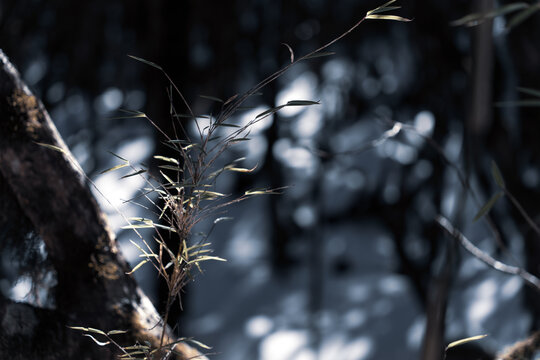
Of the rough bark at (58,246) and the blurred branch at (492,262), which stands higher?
the rough bark at (58,246)

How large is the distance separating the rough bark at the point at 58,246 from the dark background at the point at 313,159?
1.41 metres

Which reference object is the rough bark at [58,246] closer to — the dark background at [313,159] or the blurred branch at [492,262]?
the blurred branch at [492,262]

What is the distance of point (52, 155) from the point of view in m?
0.49

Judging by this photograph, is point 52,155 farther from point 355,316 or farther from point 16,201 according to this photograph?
point 355,316

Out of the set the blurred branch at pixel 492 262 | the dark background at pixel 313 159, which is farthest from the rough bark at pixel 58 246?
the dark background at pixel 313 159

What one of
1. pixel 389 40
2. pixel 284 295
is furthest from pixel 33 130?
pixel 389 40

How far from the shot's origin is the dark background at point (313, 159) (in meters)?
1.98

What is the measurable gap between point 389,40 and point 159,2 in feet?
2.82

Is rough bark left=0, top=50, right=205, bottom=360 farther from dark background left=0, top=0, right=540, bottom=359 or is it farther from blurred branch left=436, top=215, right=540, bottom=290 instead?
dark background left=0, top=0, right=540, bottom=359

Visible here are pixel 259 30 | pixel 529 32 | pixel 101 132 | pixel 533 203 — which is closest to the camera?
pixel 529 32

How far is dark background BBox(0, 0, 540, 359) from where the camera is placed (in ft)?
6.49

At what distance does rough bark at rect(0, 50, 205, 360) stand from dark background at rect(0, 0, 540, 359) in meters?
1.41

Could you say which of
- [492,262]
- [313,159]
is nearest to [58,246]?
[492,262]

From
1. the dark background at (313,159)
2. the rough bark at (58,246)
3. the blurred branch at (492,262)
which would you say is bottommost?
the dark background at (313,159)
